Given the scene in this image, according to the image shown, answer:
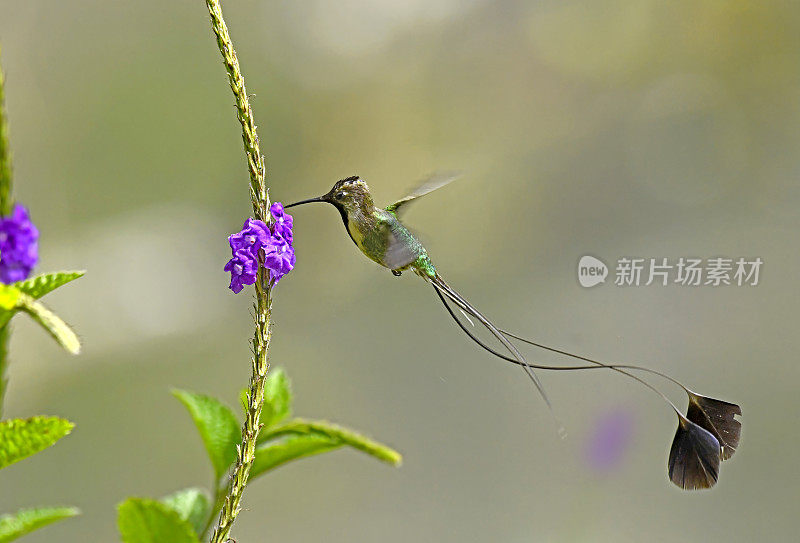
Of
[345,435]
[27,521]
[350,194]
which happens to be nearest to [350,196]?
[350,194]

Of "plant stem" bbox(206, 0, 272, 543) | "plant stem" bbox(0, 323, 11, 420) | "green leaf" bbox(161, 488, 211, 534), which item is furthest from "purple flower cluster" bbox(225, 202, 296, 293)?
"green leaf" bbox(161, 488, 211, 534)

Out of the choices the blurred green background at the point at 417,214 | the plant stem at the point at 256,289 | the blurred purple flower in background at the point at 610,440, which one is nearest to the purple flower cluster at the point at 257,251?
the plant stem at the point at 256,289

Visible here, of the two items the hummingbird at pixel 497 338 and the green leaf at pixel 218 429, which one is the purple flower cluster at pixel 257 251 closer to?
the hummingbird at pixel 497 338

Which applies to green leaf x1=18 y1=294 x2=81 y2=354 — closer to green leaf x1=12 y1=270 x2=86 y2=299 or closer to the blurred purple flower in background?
green leaf x1=12 y1=270 x2=86 y2=299

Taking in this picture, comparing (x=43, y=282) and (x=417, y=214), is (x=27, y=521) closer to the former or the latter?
(x=43, y=282)

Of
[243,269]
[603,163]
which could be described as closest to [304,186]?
[603,163]

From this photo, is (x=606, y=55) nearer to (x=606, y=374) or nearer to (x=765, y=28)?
(x=765, y=28)
